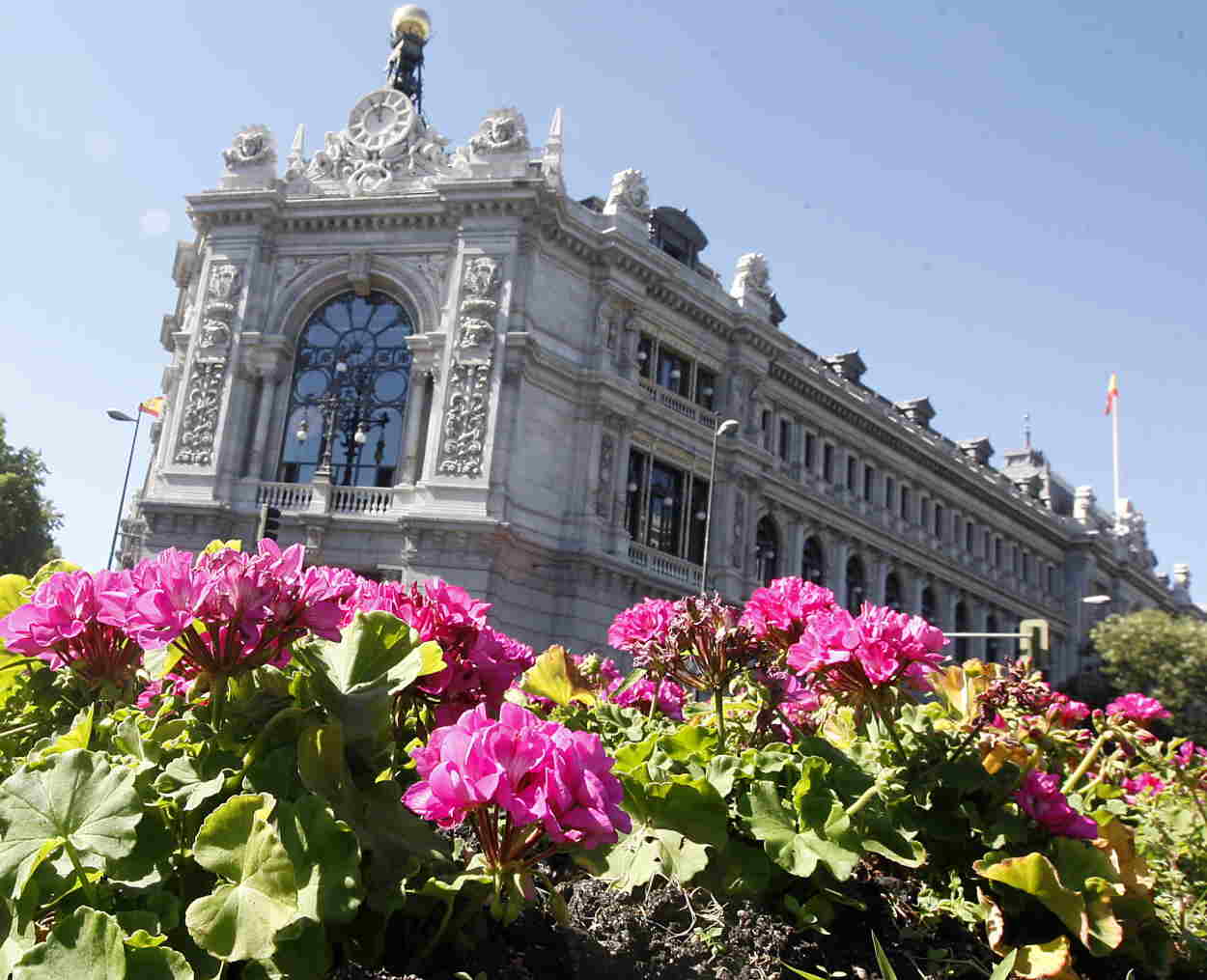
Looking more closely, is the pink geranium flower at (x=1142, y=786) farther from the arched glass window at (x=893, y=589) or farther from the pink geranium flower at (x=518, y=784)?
the arched glass window at (x=893, y=589)

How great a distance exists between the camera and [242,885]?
5.94 ft

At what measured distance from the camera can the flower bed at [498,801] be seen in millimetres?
1857

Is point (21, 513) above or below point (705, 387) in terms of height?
below

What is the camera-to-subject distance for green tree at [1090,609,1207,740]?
3888 centimetres

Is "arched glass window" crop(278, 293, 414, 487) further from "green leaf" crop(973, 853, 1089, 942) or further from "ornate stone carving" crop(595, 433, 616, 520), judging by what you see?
"green leaf" crop(973, 853, 1089, 942)

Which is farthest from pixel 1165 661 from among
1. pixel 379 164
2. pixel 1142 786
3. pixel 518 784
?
pixel 518 784

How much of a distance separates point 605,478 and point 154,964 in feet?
83.7

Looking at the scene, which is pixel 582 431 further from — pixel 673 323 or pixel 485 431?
pixel 673 323

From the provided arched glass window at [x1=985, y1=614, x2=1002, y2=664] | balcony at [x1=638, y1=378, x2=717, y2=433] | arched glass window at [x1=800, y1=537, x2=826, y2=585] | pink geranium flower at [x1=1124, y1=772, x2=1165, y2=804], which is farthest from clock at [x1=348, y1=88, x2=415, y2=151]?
arched glass window at [x1=985, y1=614, x2=1002, y2=664]

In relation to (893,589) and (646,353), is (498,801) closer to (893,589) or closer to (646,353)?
(646,353)

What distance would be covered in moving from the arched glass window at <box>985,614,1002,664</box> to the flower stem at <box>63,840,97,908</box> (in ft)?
147

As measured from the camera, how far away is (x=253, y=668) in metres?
2.19

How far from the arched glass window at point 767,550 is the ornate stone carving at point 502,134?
13.4 metres

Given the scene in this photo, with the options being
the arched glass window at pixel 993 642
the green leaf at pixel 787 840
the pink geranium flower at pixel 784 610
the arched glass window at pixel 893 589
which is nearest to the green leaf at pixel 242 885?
the green leaf at pixel 787 840
